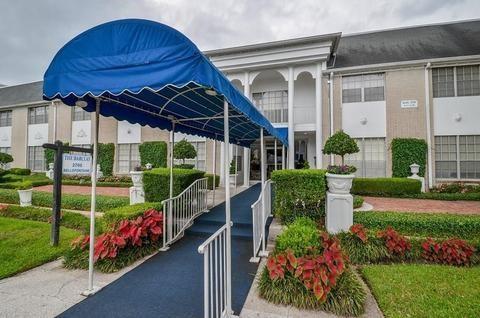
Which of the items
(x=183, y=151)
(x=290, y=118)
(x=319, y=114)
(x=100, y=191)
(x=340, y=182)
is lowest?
(x=100, y=191)

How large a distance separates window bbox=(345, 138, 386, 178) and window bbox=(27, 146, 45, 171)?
24609 millimetres

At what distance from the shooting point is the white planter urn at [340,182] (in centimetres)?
518

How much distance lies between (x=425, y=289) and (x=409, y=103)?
38.7ft

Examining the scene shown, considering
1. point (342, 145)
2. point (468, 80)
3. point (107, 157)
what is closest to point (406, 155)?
point (468, 80)

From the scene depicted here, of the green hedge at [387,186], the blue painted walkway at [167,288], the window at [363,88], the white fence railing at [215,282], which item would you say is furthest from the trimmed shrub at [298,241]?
the window at [363,88]

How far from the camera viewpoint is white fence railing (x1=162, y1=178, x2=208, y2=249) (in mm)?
5211

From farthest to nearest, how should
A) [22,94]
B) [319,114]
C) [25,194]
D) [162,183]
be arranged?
[22,94]
[319,114]
[25,194]
[162,183]

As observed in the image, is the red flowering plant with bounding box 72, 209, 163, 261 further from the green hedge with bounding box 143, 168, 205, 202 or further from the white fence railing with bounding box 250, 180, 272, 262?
the white fence railing with bounding box 250, 180, 272, 262

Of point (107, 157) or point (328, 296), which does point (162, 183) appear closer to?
point (328, 296)

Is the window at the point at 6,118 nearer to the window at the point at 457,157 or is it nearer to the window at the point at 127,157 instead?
the window at the point at 127,157

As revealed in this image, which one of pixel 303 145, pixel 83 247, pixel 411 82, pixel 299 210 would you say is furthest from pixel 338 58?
pixel 83 247

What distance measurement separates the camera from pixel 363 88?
13000 millimetres

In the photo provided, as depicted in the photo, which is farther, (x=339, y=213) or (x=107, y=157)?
(x=107, y=157)

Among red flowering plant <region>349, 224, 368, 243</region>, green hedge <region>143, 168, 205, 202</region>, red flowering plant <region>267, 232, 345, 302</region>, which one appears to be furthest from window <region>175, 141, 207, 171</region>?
red flowering plant <region>267, 232, 345, 302</region>
